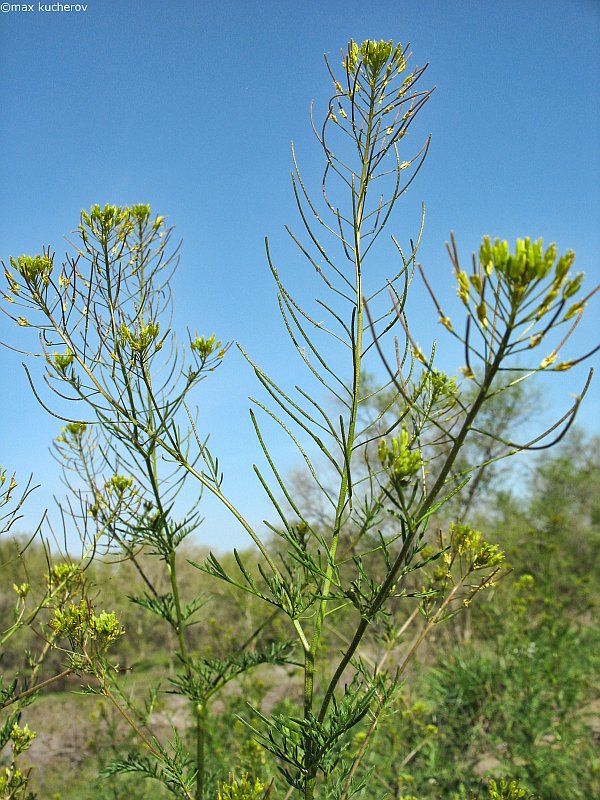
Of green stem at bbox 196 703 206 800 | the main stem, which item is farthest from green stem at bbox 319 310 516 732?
green stem at bbox 196 703 206 800

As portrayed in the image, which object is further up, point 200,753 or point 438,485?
point 438,485

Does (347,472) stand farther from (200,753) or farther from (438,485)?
(200,753)

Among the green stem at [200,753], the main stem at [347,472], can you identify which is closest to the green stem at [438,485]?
the main stem at [347,472]

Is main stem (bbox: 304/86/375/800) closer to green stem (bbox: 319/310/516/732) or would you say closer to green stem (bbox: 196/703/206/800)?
green stem (bbox: 319/310/516/732)

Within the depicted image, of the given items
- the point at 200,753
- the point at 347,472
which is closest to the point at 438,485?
the point at 347,472

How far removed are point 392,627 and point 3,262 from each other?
190cm

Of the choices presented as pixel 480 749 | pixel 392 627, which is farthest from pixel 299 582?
pixel 480 749

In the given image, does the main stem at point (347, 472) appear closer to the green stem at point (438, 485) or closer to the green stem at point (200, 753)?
the green stem at point (438, 485)

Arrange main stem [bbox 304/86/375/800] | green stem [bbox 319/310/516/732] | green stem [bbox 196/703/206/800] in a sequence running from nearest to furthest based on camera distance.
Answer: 1. green stem [bbox 319/310/516/732]
2. main stem [bbox 304/86/375/800]
3. green stem [bbox 196/703/206/800]

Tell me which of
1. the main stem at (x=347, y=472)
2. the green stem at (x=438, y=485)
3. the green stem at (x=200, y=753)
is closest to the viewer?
the green stem at (x=438, y=485)

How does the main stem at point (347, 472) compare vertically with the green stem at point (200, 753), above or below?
above

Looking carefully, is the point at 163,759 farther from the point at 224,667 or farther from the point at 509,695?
the point at 509,695

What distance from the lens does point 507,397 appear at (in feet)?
54.0

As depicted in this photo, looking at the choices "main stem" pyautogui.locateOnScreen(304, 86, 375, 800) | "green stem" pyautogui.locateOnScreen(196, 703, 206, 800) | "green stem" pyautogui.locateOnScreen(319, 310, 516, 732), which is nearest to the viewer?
"green stem" pyautogui.locateOnScreen(319, 310, 516, 732)
